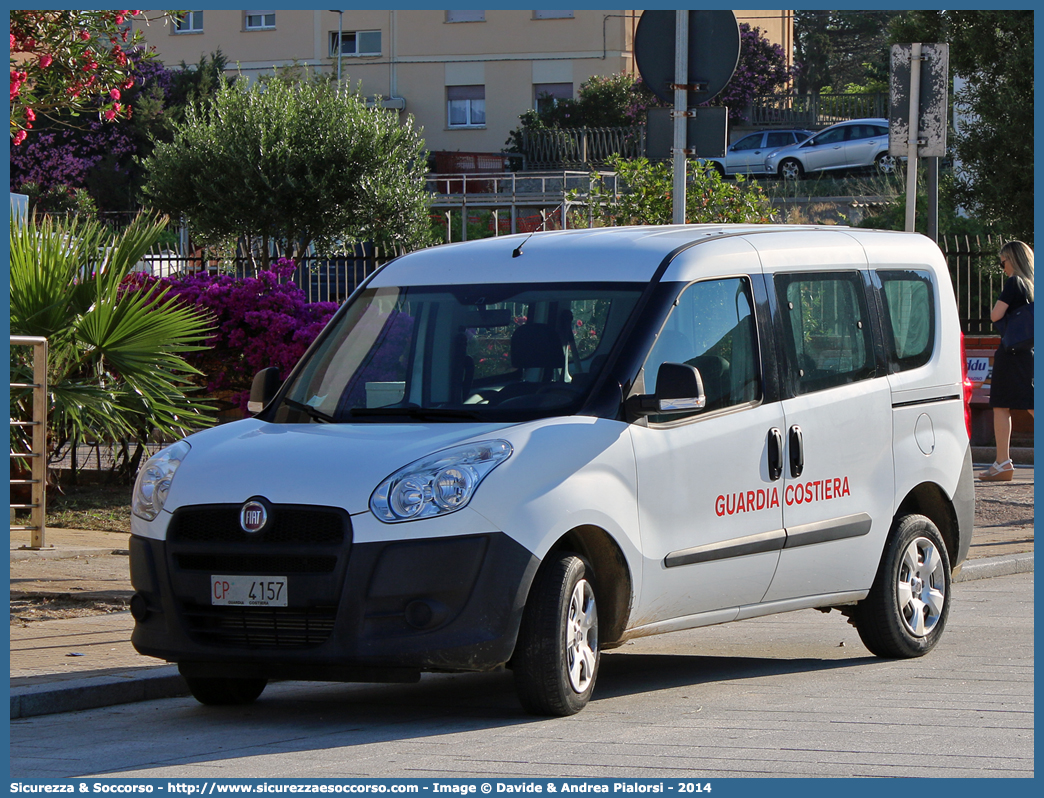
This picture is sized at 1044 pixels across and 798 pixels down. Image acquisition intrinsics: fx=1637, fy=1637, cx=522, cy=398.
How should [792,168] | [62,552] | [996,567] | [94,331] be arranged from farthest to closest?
[792,168]
[94,331]
[996,567]
[62,552]

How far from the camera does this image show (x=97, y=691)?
7.19m

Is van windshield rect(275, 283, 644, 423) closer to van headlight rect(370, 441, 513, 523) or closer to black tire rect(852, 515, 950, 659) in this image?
van headlight rect(370, 441, 513, 523)

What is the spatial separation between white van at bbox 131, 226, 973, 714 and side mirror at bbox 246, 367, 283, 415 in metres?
0.02

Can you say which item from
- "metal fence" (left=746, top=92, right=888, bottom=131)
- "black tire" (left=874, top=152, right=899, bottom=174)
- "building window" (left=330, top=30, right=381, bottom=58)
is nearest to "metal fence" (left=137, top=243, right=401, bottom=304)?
"black tire" (left=874, top=152, right=899, bottom=174)

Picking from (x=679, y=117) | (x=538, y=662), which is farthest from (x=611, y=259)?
(x=679, y=117)

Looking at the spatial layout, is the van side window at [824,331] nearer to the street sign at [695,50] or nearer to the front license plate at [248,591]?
the front license plate at [248,591]

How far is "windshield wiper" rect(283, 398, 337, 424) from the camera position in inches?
282

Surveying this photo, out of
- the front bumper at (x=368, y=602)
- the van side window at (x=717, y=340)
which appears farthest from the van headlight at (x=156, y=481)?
the van side window at (x=717, y=340)

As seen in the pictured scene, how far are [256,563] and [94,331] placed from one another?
20.6 ft

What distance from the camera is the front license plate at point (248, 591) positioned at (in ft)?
20.9

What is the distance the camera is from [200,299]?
14.5m

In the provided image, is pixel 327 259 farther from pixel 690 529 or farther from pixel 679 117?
pixel 690 529

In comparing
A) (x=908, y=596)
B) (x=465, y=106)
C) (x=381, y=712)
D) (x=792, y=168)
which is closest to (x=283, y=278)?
(x=908, y=596)

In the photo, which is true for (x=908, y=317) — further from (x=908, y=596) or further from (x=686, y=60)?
(x=686, y=60)
